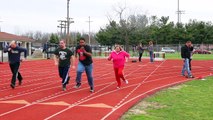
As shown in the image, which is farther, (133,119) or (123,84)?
(123,84)

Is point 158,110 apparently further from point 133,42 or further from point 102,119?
point 133,42

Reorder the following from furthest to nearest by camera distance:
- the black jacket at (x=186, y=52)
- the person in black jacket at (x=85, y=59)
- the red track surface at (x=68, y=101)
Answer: the black jacket at (x=186, y=52), the person in black jacket at (x=85, y=59), the red track surface at (x=68, y=101)

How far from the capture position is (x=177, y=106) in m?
9.93

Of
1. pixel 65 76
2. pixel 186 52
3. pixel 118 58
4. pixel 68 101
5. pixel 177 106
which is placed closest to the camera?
pixel 177 106

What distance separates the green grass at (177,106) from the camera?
338 inches

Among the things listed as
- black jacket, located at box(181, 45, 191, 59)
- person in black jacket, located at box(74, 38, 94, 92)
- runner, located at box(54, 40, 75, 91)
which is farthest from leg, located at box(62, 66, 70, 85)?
black jacket, located at box(181, 45, 191, 59)

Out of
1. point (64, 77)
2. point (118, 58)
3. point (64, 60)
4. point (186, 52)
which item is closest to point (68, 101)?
point (64, 77)

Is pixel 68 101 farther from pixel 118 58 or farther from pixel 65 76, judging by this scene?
pixel 118 58

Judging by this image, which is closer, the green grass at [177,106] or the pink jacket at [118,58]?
the green grass at [177,106]

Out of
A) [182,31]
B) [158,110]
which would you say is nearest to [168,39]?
[182,31]

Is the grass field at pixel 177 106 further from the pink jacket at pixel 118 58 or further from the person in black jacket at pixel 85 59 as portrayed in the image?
the person in black jacket at pixel 85 59

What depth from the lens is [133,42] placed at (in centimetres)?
7106

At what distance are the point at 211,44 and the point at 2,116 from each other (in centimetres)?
7189

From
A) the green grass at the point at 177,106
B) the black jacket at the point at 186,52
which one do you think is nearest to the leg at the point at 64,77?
the green grass at the point at 177,106
